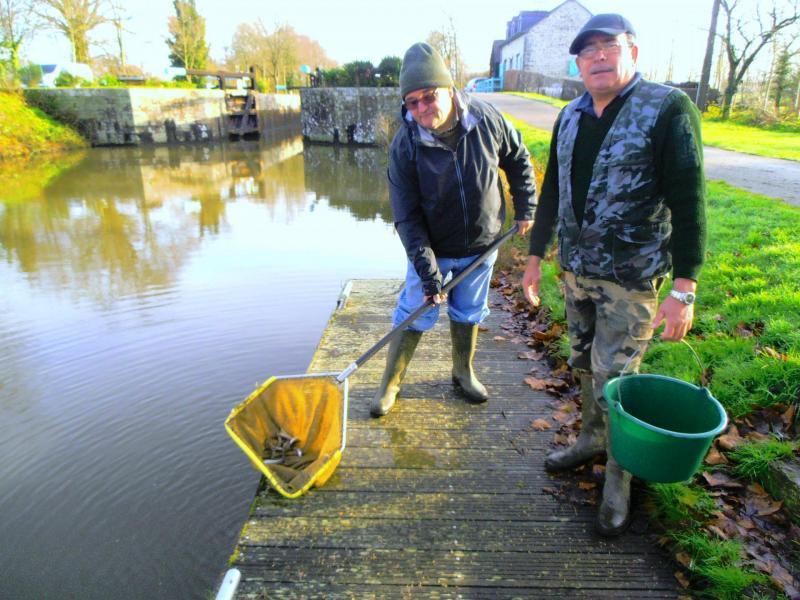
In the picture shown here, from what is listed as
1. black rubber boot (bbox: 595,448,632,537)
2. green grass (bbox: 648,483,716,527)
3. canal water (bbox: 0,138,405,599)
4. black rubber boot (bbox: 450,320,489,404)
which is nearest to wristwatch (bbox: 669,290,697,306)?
black rubber boot (bbox: 595,448,632,537)

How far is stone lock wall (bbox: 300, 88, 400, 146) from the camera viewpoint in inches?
1232

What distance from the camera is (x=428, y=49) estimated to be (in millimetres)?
2957

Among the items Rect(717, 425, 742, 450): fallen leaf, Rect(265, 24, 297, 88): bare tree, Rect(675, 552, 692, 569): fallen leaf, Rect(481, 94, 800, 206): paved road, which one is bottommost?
Rect(675, 552, 692, 569): fallen leaf

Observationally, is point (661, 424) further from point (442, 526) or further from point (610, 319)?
point (442, 526)

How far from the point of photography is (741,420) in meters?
2.94

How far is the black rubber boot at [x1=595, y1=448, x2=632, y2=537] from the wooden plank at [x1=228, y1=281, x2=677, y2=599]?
62mm

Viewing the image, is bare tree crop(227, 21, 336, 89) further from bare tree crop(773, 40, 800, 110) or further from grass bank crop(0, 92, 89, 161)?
bare tree crop(773, 40, 800, 110)

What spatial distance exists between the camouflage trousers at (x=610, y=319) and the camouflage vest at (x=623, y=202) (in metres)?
0.07

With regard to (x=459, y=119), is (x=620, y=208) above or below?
below

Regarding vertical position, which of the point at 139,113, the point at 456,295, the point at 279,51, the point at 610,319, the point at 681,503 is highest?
the point at 279,51

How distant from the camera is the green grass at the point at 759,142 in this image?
1265 centimetres

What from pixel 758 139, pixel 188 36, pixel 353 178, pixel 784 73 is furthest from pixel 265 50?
pixel 758 139

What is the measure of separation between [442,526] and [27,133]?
27.7 meters

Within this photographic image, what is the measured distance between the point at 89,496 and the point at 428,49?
3909mm
